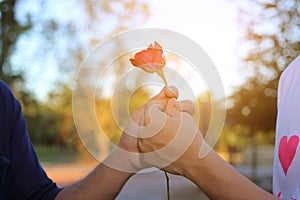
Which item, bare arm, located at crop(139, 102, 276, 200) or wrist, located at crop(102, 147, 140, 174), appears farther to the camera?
wrist, located at crop(102, 147, 140, 174)

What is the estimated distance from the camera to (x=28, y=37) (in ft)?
30.9

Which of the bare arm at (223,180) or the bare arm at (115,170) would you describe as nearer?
the bare arm at (223,180)

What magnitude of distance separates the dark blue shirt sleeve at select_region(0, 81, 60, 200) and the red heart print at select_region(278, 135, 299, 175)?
65 cm

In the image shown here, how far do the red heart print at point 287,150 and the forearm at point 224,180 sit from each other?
0.60 feet

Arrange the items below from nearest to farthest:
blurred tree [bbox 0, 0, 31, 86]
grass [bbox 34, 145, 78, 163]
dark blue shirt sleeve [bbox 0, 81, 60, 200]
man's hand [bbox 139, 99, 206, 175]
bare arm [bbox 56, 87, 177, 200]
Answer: man's hand [bbox 139, 99, 206, 175] < bare arm [bbox 56, 87, 177, 200] < dark blue shirt sleeve [bbox 0, 81, 60, 200] < blurred tree [bbox 0, 0, 31, 86] < grass [bbox 34, 145, 78, 163]

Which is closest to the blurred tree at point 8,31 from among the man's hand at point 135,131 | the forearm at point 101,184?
the forearm at point 101,184

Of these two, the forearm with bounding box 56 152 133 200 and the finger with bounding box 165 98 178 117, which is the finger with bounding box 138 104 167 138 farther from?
the forearm with bounding box 56 152 133 200

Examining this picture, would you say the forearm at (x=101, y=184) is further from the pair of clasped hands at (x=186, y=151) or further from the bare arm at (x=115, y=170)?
the pair of clasped hands at (x=186, y=151)

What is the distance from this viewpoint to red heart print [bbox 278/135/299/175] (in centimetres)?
115

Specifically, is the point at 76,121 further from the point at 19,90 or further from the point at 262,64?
the point at 19,90

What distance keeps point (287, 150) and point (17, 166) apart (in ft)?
2.46

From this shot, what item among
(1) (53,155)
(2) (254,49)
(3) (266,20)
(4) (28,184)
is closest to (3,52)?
(2) (254,49)

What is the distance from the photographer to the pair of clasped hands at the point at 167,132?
0.99 metres

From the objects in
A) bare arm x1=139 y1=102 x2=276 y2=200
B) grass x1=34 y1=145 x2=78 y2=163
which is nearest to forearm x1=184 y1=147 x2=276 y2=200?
bare arm x1=139 y1=102 x2=276 y2=200
